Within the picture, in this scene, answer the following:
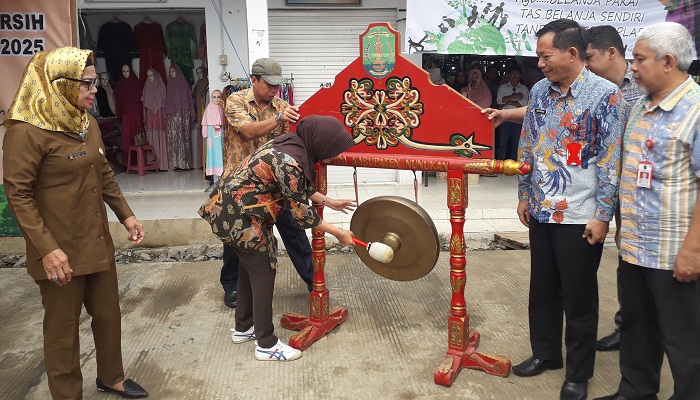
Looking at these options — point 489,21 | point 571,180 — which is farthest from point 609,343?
point 489,21

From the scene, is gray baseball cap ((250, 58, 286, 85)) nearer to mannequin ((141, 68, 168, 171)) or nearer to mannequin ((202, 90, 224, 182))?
mannequin ((202, 90, 224, 182))

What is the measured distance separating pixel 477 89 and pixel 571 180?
601 cm

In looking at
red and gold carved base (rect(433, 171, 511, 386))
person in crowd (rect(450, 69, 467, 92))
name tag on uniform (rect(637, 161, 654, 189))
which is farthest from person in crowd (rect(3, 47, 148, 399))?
person in crowd (rect(450, 69, 467, 92))

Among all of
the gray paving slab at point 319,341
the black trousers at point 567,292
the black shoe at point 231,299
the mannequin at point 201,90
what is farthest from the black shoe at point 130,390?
the mannequin at point 201,90

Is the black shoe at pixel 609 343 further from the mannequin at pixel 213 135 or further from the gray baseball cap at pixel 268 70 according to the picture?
the mannequin at pixel 213 135

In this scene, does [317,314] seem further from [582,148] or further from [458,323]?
[582,148]

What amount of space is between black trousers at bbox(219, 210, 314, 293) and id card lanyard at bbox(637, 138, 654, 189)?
2204 mm

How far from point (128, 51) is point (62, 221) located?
7404 millimetres

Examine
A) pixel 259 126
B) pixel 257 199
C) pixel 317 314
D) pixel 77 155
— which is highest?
pixel 259 126

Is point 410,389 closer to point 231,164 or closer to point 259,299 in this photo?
point 259,299

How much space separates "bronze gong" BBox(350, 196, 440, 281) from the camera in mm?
2996

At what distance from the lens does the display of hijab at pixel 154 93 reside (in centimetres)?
887

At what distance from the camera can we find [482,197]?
709 centimetres

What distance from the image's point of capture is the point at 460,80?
27.7 feet
